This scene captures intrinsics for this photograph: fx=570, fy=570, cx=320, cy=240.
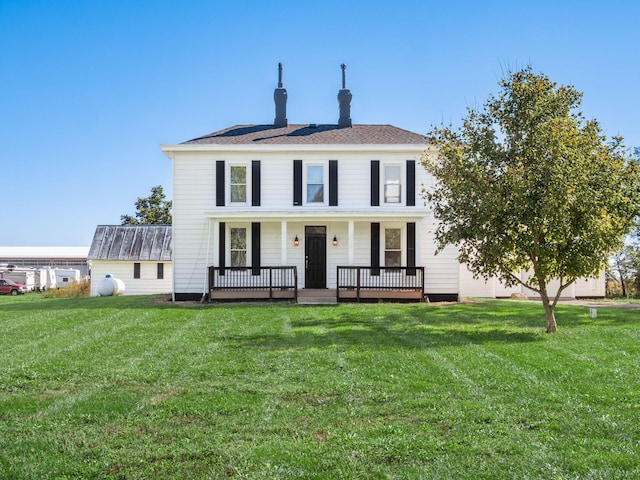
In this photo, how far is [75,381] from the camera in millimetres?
7004

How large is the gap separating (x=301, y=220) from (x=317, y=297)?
105 inches

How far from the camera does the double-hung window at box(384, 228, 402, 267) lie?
1936 cm

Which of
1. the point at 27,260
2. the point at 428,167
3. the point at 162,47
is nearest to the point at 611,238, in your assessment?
the point at 428,167

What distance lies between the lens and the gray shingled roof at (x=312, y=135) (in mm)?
19578

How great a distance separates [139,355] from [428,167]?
23.6 feet

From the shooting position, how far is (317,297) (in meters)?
17.7

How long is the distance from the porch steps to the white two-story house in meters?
0.58

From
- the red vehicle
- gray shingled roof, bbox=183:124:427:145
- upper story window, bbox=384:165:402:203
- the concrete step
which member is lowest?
the red vehicle

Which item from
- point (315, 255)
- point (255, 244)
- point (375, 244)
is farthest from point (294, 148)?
point (375, 244)

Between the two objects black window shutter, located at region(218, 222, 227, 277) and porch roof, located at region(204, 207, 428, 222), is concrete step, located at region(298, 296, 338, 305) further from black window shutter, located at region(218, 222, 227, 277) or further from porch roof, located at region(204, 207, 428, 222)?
black window shutter, located at region(218, 222, 227, 277)

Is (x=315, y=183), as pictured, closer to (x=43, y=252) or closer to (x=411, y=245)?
(x=411, y=245)

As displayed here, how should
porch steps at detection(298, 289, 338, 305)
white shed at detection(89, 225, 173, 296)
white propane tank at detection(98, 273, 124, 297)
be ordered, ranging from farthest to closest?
white shed at detection(89, 225, 173, 296) < white propane tank at detection(98, 273, 124, 297) < porch steps at detection(298, 289, 338, 305)

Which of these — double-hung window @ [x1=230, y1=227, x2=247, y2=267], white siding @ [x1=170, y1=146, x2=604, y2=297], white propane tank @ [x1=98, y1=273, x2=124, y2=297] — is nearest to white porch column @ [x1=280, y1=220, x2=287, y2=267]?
white siding @ [x1=170, y1=146, x2=604, y2=297]

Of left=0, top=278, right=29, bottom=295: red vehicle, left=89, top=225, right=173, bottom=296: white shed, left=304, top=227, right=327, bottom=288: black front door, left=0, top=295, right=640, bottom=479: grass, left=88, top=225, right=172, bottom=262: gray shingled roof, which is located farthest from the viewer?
left=0, top=278, right=29, bottom=295: red vehicle
